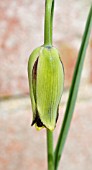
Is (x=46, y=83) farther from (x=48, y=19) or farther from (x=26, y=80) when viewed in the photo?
(x=26, y=80)

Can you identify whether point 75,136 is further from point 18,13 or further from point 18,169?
point 18,13

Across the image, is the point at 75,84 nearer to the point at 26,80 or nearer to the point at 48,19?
the point at 48,19

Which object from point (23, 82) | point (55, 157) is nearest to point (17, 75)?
point (23, 82)

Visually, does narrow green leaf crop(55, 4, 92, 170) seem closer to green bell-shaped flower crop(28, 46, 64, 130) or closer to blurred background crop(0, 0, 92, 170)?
green bell-shaped flower crop(28, 46, 64, 130)

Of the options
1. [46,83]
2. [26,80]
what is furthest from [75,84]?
[26,80]

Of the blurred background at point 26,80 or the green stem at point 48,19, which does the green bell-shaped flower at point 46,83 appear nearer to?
the green stem at point 48,19

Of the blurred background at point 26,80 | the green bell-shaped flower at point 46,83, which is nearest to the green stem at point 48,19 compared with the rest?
the green bell-shaped flower at point 46,83

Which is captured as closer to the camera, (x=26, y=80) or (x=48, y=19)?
(x=48, y=19)

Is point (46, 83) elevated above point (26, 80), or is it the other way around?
point (46, 83)
